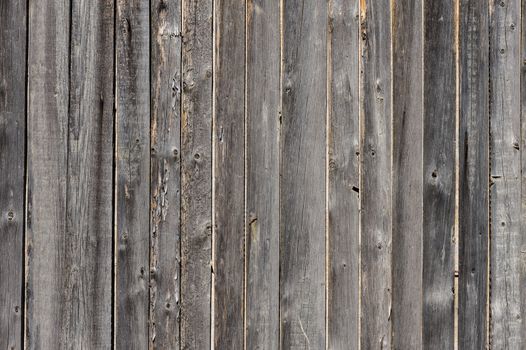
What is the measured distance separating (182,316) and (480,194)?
120cm

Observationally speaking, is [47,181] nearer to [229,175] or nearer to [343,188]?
[229,175]

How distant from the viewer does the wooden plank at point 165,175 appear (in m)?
2.44

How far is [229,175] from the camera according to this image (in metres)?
2.48

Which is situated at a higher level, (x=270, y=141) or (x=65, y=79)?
(x=65, y=79)

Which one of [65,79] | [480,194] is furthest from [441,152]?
[65,79]

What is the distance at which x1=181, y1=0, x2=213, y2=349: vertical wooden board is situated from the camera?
2.46 meters

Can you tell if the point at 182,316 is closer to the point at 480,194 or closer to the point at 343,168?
the point at 343,168

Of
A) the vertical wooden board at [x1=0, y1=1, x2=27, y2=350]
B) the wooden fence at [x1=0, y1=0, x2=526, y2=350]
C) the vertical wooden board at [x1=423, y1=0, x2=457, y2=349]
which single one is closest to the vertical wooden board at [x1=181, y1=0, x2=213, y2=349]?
the wooden fence at [x1=0, y1=0, x2=526, y2=350]

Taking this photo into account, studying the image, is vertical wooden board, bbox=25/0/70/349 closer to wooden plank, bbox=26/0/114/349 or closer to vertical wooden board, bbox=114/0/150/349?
wooden plank, bbox=26/0/114/349

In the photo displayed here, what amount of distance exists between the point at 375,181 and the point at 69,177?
1.10 metres

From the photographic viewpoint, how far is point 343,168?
99.8 inches

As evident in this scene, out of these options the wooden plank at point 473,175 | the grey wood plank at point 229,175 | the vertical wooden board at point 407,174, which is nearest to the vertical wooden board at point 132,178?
the grey wood plank at point 229,175

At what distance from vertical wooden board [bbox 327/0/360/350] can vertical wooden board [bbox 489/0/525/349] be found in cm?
55

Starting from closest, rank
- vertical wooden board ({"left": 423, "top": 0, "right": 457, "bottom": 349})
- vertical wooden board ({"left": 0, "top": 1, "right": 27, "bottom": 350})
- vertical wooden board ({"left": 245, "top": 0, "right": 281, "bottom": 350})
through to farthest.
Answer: vertical wooden board ({"left": 0, "top": 1, "right": 27, "bottom": 350}) < vertical wooden board ({"left": 245, "top": 0, "right": 281, "bottom": 350}) < vertical wooden board ({"left": 423, "top": 0, "right": 457, "bottom": 349})
